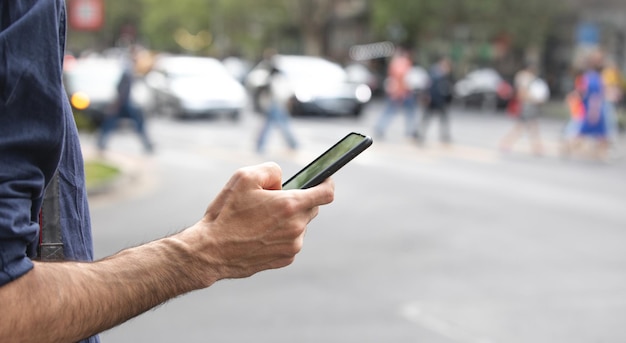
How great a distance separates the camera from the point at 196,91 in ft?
82.2

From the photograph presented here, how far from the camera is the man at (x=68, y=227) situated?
1211mm

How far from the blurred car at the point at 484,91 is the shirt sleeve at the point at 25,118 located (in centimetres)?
3234

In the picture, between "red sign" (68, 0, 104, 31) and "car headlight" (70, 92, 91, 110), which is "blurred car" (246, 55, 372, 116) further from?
"red sign" (68, 0, 104, 31)

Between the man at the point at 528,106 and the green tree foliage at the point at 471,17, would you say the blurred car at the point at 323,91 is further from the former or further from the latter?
the green tree foliage at the point at 471,17

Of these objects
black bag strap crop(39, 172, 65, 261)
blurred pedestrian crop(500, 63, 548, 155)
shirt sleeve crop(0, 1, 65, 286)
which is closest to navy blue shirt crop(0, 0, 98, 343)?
shirt sleeve crop(0, 1, 65, 286)

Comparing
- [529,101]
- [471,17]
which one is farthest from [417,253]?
[471,17]

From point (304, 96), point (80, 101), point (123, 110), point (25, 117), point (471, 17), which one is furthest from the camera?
point (471, 17)

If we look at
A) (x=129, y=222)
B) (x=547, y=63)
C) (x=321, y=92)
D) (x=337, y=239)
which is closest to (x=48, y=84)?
(x=337, y=239)

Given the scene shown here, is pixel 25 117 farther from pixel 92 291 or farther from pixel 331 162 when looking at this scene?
pixel 331 162

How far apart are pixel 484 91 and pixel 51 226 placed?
34007mm

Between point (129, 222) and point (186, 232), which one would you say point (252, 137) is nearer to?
point (129, 222)

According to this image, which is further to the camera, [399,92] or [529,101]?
[399,92]

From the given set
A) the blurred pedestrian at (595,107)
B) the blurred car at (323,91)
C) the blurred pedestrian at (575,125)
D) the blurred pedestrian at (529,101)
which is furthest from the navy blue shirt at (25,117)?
the blurred car at (323,91)

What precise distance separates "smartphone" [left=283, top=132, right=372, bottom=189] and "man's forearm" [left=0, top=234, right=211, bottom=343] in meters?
0.23
